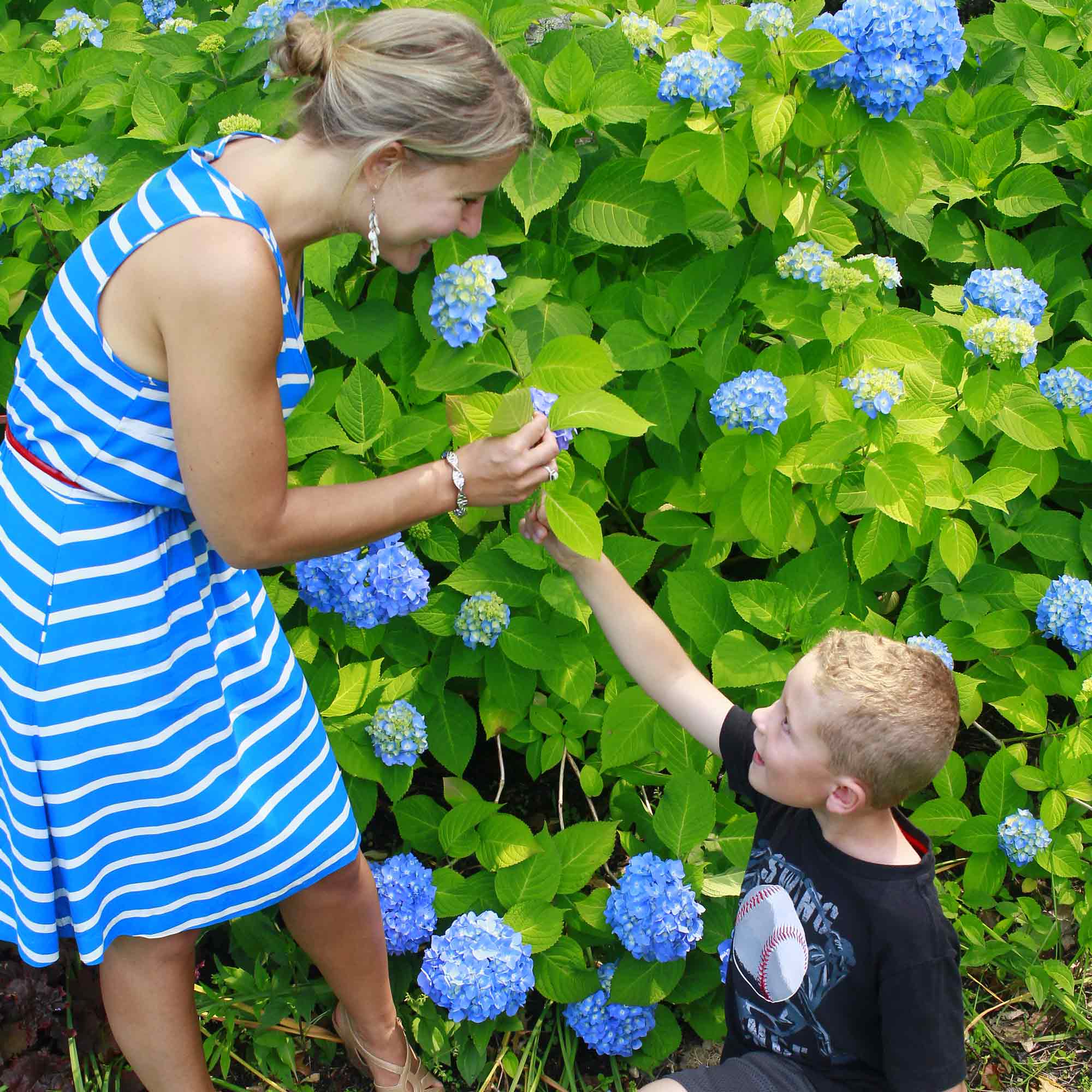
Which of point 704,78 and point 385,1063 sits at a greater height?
point 704,78

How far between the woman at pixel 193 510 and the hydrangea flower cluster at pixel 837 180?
1.07m

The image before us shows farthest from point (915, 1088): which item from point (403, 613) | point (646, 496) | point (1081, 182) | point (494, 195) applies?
point (1081, 182)

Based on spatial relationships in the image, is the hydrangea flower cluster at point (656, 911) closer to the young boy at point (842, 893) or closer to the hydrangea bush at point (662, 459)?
the hydrangea bush at point (662, 459)

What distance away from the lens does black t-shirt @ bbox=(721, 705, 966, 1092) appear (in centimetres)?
154

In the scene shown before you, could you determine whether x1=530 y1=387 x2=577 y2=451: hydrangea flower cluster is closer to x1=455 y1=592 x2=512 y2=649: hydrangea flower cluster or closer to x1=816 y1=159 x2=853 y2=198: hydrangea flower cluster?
x1=455 y1=592 x2=512 y2=649: hydrangea flower cluster

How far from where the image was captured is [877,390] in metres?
2.07

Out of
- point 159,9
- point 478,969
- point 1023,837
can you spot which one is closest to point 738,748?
point 478,969

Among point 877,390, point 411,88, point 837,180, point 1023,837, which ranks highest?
point 411,88

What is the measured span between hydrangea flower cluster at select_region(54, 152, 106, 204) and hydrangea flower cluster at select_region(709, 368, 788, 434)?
1.33 metres

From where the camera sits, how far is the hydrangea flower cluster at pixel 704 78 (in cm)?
207

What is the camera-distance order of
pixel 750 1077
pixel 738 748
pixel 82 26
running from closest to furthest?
pixel 750 1077 → pixel 738 748 → pixel 82 26

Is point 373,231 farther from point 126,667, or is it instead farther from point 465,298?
point 126,667

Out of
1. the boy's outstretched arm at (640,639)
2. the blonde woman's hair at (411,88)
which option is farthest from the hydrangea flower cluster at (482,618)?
the blonde woman's hair at (411,88)

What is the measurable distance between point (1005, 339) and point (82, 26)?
2.25m
